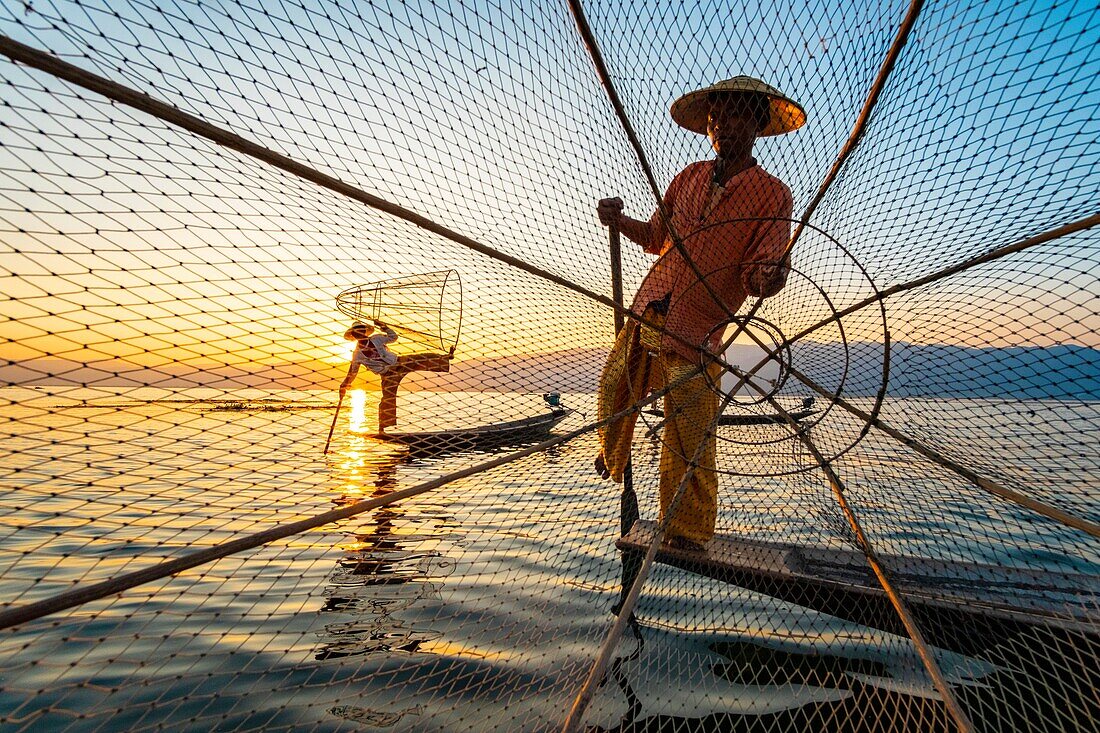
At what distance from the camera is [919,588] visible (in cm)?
283

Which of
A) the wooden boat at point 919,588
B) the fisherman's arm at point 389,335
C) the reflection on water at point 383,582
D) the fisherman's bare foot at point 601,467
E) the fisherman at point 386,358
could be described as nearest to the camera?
the wooden boat at point 919,588

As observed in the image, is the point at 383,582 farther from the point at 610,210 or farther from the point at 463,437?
the point at 610,210

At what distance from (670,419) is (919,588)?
150 cm

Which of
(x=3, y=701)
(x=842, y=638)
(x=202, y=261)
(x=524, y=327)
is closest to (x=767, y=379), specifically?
(x=524, y=327)

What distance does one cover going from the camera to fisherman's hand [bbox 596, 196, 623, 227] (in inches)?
122

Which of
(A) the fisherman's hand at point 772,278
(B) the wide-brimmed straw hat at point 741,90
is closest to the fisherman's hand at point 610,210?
(B) the wide-brimmed straw hat at point 741,90

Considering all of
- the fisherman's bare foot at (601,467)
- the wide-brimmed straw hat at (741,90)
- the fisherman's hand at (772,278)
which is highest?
the wide-brimmed straw hat at (741,90)

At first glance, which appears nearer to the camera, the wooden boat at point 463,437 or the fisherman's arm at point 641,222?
the wooden boat at point 463,437

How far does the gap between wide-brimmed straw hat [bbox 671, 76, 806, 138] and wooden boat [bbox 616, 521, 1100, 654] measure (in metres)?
2.36

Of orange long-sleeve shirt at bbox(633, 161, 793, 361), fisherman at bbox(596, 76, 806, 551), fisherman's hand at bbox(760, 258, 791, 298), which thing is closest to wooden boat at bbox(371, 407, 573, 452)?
fisherman at bbox(596, 76, 806, 551)

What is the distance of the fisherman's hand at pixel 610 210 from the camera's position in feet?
10.2

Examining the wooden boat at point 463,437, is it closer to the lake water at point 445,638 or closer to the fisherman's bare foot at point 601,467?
the lake water at point 445,638

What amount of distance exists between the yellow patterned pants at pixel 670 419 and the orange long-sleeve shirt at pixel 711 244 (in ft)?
0.47

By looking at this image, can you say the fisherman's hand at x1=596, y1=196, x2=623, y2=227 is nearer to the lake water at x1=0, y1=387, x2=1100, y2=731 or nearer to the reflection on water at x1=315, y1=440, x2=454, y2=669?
the lake water at x1=0, y1=387, x2=1100, y2=731
